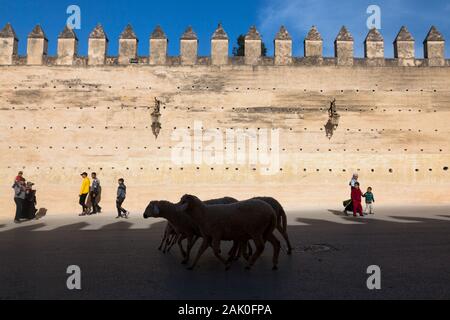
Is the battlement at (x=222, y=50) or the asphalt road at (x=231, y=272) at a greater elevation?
the battlement at (x=222, y=50)

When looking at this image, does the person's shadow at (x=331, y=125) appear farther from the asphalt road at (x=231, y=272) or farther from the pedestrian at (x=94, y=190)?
the asphalt road at (x=231, y=272)

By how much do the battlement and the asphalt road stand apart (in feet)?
38.5

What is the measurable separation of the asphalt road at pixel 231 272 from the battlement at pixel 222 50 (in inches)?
463

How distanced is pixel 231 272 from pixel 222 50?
13.6 meters

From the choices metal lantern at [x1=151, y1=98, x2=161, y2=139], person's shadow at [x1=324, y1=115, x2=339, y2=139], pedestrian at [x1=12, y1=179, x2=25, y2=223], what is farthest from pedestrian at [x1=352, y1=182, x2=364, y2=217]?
pedestrian at [x1=12, y1=179, x2=25, y2=223]

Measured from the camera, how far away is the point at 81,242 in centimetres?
550

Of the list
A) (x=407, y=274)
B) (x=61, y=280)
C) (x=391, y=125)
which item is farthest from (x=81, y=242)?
(x=391, y=125)

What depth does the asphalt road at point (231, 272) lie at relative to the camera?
271 cm

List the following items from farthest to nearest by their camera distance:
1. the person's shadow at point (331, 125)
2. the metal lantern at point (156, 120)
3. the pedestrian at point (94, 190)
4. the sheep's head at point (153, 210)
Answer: the person's shadow at point (331, 125) < the metal lantern at point (156, 120) < the pedestrian at point (94, 190) < the sheep's head at point (153, 210)

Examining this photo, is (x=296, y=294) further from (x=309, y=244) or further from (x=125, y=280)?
(x=309, y=244)

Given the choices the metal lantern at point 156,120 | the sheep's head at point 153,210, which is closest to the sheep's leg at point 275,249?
the sheep's head at point 153,210

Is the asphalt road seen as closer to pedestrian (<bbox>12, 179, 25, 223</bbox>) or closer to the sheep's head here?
the sheep's head

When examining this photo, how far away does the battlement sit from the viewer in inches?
600

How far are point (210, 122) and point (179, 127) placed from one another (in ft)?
4.70
